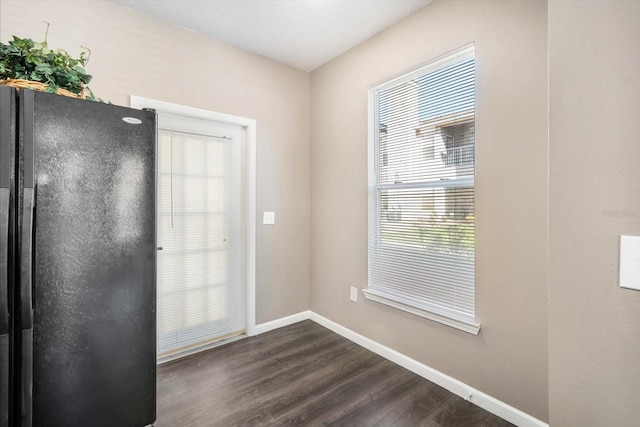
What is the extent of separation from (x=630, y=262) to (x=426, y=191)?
1.48 m

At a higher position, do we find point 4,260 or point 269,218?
point 269,218

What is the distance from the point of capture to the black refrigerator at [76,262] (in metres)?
1.14

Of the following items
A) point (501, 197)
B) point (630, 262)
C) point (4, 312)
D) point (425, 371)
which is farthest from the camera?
point (425, 371)

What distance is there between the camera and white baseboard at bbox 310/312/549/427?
1667mm

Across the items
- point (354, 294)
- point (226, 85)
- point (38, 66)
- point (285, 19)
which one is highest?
point (285, 19)

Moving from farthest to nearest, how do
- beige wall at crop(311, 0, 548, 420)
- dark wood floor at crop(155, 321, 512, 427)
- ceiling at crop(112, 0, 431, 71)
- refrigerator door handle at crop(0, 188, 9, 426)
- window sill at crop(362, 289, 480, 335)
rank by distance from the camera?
ceiling at crop(112, 0, 431, 71), window sill at crop(362, 289, 480, 335), dark wood floor at crop(155, 321, 512, 427), beige wall at crop(311, 0, 548, 420), refrigerator door handle at crop(0, 188, 9, 426)

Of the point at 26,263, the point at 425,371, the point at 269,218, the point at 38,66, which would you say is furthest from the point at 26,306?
the point at 425,371

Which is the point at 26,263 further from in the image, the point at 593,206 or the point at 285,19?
the point at 285,19

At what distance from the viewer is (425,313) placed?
84.4 inches

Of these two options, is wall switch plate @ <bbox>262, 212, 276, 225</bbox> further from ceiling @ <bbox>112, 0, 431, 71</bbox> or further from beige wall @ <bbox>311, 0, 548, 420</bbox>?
ceiling @ <bbox>112, 0, 431, 71</bbox>

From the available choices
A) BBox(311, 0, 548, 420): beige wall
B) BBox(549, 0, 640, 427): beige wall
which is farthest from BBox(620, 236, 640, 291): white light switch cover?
BBox(311, 0, 548, 420): beige wall

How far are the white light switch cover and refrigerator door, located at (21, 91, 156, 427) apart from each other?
180cm

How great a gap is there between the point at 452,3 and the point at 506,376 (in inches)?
94.7

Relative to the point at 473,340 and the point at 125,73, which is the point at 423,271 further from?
the point at 125,73
